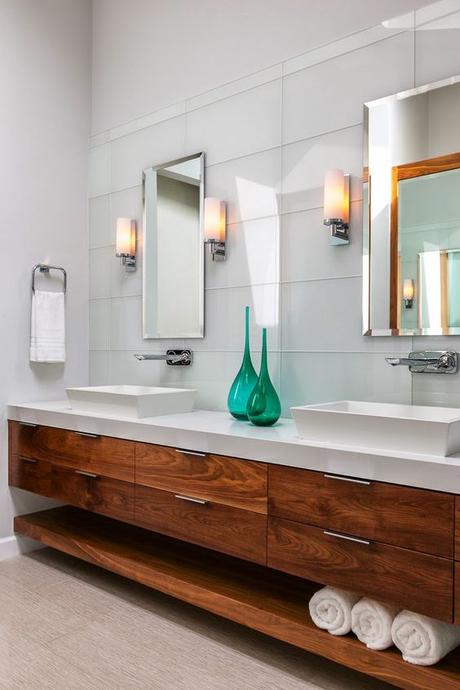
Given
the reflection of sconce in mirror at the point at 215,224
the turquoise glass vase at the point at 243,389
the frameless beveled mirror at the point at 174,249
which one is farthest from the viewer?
the frameless beveled mirror at the point at 174,249

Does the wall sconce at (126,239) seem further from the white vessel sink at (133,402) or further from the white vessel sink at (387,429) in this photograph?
the white vessel sink at (387,429)

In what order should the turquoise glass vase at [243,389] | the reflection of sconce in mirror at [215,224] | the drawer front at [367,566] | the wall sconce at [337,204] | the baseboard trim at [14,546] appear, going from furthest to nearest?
the baseboard trim at [14,546] → the reflection of sconce in mirror at [215,224] → the turquoise glass vase at [243,389] → the wall sconce at [337,204] → the drawer front at [367,566]

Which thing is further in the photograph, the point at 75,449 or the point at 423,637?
the point at 75,449

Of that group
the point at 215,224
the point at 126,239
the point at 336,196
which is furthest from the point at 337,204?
the point at 126,239

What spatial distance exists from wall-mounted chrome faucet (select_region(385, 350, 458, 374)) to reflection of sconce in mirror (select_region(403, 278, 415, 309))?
0.20 metres

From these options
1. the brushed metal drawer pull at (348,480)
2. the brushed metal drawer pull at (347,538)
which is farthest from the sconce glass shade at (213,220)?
the brushed metal drawer pull at (347,538)

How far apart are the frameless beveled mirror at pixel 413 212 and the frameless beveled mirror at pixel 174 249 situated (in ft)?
3.09

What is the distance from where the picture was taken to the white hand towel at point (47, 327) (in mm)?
3266

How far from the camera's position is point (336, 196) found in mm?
2369

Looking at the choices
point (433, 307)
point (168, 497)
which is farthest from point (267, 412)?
point (433, 307)

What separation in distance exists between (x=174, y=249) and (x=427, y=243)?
137 centimetres

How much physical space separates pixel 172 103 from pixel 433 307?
182 centimetres

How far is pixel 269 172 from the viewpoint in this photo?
2701 mm

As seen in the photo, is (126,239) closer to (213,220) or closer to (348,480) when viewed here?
(213,220)
